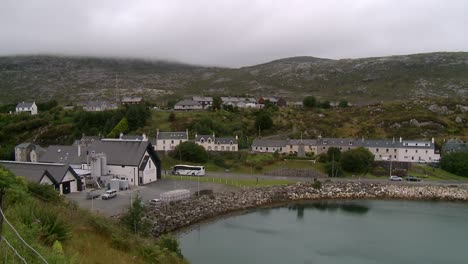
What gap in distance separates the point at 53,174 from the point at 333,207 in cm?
2238

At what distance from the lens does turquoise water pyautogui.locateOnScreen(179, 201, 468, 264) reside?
2287cm

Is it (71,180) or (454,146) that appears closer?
(71,180)

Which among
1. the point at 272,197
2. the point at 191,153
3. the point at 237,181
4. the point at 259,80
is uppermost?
the point at 259,80

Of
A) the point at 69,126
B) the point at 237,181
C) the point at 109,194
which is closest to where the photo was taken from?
the point at 109,194

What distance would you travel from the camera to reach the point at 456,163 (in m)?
43.0

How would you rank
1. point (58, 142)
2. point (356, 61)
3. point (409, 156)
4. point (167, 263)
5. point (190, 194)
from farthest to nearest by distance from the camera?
point (356, 61) → point (58, 142) → point (409, 156) → point (190, 194) → point (167, 263)

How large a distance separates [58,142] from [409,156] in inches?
1859

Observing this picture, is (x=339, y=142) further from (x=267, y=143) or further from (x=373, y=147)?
(x=267, y=143)

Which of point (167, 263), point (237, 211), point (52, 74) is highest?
point (52, 74)

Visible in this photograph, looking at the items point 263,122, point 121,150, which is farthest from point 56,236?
point 263,122

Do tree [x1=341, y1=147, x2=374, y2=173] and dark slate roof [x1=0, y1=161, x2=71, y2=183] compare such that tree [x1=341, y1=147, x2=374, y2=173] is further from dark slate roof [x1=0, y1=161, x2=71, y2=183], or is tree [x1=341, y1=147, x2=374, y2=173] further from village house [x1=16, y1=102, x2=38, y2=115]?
village house [x1=16, y1=102, x2=38, y2=115]

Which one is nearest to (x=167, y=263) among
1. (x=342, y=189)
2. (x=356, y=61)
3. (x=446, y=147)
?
(x=342, y=189)

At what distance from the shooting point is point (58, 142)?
5625cm

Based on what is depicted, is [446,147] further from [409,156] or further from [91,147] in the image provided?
[91,147]
